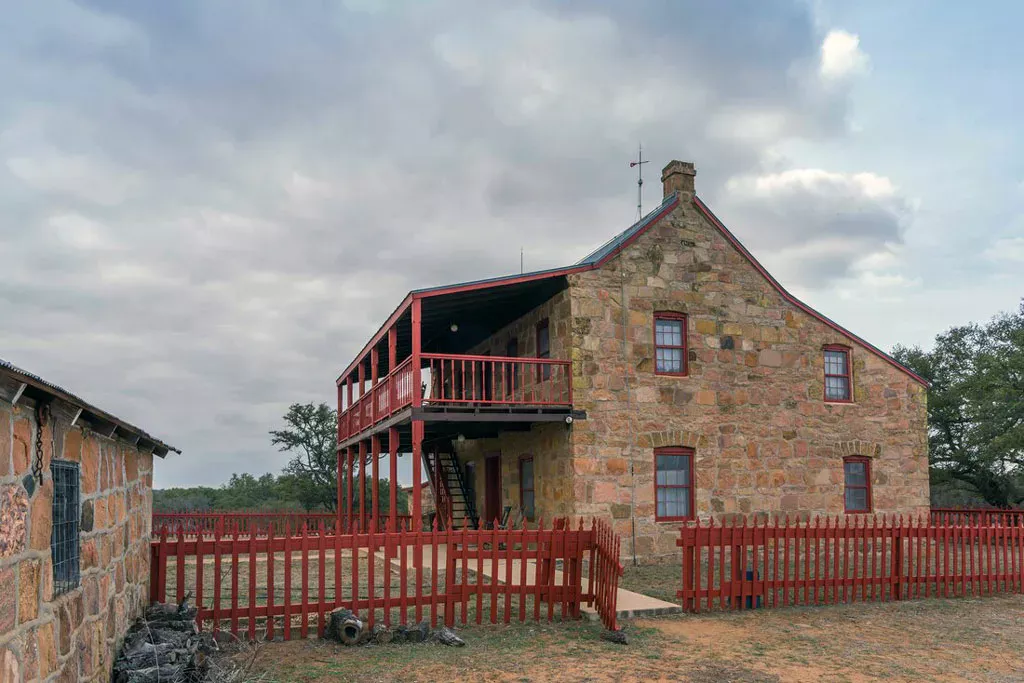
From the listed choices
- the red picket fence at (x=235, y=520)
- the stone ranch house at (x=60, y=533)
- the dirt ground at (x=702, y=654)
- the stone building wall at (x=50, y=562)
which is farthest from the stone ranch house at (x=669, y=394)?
the stone ranch house at (x=60, y=533)

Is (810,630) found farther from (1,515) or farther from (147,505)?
(1,515)

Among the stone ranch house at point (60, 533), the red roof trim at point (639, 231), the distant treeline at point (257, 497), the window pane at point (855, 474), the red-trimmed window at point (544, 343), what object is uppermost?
the red roof trim at point (639, 231)

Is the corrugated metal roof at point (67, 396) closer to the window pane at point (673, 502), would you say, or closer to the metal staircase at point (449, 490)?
the window pane at point (673, 502)

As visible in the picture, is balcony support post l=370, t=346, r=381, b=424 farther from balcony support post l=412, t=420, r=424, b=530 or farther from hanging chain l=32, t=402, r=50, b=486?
hanging chain l=32, t=402, r=50, b=486

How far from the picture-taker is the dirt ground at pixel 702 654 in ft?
25.5

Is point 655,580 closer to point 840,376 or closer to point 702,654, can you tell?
point 702,654

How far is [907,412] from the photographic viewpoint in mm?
20609

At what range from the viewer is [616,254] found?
17.8 metres

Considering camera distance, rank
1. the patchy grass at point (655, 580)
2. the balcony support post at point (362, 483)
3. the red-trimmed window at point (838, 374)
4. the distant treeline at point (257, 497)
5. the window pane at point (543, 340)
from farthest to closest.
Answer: the distant treeline at point (257, 497), the balcony support post at point (362, 483), the red-trimmed window at point (838, 374), the window pane at point (543, 340), the patchy grass at point (655, 580)

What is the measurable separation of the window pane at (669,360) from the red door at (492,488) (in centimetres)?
587

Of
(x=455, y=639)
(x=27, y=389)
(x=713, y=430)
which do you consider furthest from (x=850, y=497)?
(x=27, y=389)

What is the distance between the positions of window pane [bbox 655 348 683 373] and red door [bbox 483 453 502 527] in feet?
19.2

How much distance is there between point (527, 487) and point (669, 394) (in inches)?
163

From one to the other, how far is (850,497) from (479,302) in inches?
381
